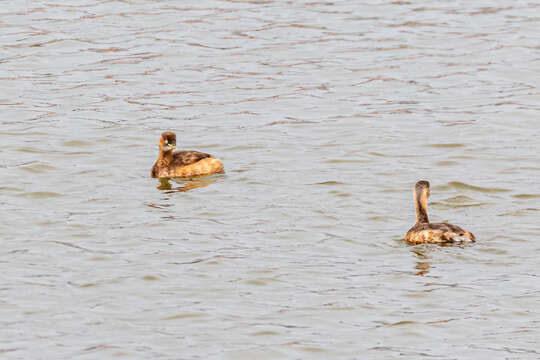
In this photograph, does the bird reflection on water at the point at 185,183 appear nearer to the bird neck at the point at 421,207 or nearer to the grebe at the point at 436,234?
the bird neck at the point at 421,207

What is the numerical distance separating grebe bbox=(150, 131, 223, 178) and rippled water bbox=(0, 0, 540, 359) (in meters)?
0.32

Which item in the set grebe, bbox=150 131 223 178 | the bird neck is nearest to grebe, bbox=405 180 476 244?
the bird neck

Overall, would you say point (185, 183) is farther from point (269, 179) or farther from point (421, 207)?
point (421, 207)

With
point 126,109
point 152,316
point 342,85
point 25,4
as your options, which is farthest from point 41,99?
point 152,316

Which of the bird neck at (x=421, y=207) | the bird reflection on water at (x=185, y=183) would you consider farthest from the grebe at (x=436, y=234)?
the bird reflection on water at (x=185, y=183)

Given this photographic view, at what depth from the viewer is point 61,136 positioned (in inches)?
893

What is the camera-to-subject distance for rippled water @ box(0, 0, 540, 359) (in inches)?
522

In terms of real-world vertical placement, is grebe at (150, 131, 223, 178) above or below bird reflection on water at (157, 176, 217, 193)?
above

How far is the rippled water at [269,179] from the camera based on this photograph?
43.5 feet

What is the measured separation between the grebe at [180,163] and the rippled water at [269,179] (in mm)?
324

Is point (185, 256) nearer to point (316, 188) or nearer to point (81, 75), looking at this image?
point (316, 188)

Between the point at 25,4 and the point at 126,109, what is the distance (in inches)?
436

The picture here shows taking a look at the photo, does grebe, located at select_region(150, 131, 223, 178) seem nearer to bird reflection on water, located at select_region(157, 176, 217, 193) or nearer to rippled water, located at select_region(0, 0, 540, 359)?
bird reflection on water, located at select_region(157, 176, 217, 193)

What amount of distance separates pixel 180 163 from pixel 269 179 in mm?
1467
